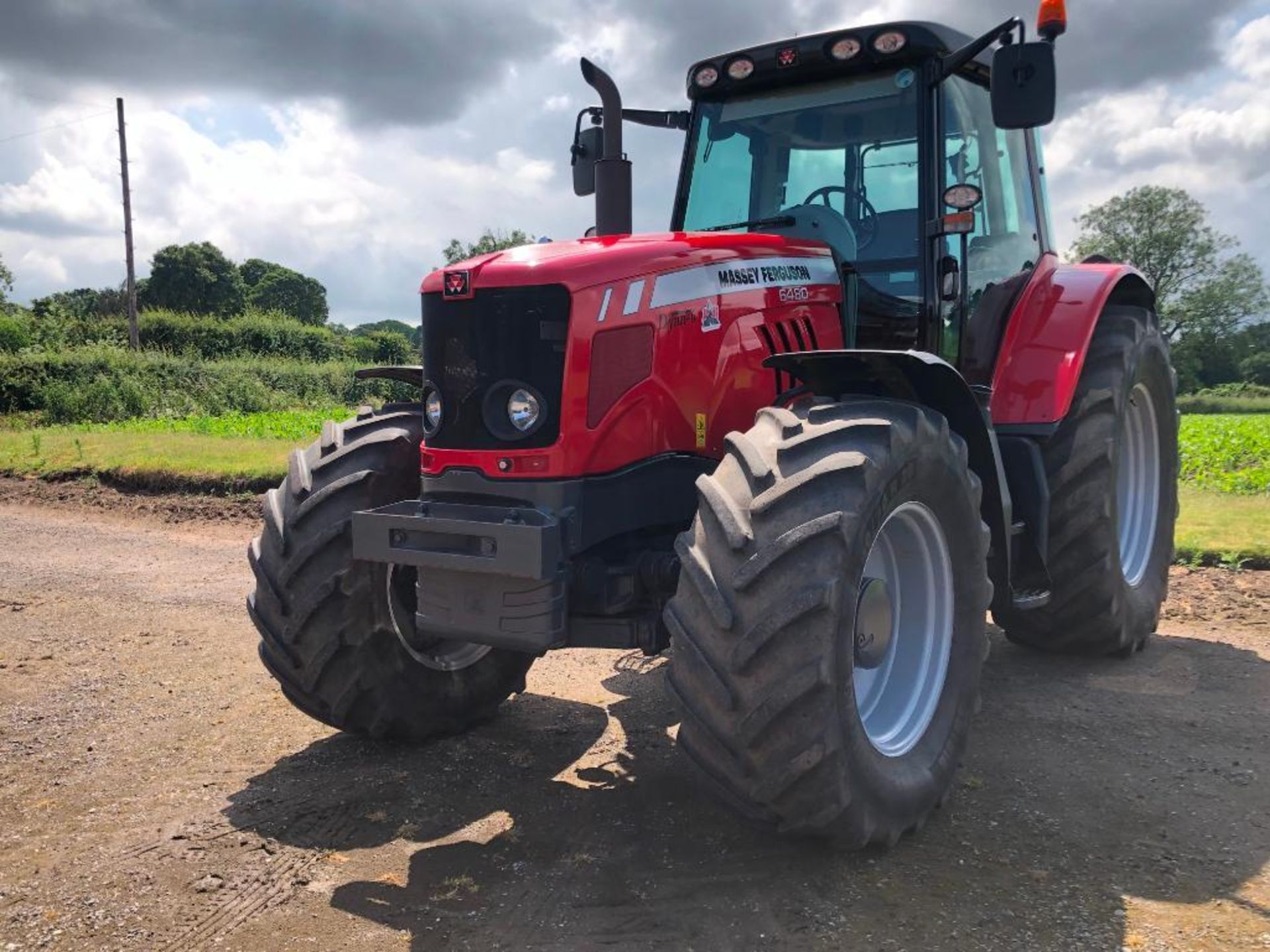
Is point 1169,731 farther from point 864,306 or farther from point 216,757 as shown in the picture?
point 216,757

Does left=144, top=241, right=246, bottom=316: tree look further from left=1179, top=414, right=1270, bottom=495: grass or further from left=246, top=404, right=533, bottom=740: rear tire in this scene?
left=246, top=404, right=533, bottom=740: rear tire

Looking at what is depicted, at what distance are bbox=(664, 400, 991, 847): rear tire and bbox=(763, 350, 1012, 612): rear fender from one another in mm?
217

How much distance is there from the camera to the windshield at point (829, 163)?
4285 millimetres

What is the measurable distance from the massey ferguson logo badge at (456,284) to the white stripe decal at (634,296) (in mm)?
526

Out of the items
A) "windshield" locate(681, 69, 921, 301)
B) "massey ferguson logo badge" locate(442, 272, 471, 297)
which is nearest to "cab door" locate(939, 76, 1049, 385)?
"windshield" locate(681, 69, 921, 301)

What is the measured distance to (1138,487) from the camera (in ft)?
18.8

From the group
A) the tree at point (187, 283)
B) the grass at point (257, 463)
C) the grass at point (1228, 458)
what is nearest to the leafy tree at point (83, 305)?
the tree at point (187, 283)

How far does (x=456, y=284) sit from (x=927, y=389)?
1.67 metres

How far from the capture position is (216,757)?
4160 mm

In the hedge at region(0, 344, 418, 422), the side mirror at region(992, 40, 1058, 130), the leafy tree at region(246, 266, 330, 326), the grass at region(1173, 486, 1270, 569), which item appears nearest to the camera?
the side mirror at region(992, 40, 1058, 130)

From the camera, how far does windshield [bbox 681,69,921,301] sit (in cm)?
429

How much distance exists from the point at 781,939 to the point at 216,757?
99.6 inches

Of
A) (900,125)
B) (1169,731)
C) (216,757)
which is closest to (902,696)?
(1169,731)

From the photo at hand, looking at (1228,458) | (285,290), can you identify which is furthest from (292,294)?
(1228,458)
